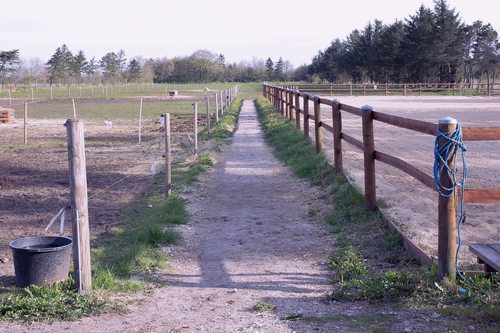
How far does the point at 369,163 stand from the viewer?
529 cm

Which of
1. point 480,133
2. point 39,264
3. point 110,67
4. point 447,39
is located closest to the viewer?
point 480,133

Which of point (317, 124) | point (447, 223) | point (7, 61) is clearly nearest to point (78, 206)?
point (447, 223)

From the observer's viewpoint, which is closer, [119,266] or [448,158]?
[448,158]

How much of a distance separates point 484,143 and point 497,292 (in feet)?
26.4

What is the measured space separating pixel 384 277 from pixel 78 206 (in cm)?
270

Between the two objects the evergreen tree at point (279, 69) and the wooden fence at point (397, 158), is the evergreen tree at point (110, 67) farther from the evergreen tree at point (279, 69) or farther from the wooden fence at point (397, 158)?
the wooden fence at point (397, 158)

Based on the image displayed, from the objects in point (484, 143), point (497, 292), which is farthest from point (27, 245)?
point (484, 143)

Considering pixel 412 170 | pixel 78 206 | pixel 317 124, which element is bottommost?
pixel 78 206

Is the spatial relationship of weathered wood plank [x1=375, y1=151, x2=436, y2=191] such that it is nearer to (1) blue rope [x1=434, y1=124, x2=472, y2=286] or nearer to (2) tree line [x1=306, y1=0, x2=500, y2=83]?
(1) blue rope [x1=434, y1=124, x2=472, y2=286]

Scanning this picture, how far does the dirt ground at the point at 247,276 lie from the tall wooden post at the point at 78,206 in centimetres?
43

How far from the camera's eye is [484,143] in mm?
10086

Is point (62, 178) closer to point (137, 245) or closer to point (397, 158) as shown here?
point (137, 245)

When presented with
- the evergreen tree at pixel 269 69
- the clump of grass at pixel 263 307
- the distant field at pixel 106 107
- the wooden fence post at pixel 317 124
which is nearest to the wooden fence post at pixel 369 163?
the clump of grass at pixel 263 307

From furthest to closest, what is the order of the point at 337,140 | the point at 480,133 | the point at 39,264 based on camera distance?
the point at 337,140
the point at 39,264
the point at 480,133
